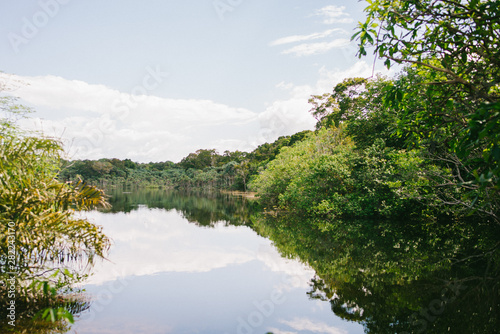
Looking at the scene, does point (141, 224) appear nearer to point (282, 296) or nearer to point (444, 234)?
point (282, 296)

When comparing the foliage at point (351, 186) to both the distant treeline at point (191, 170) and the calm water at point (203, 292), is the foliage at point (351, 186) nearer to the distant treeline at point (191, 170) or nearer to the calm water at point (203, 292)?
the calm water at point (203, 292)

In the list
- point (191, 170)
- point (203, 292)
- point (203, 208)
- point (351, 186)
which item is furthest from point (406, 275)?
point (191, 170)

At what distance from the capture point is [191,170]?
86.8m

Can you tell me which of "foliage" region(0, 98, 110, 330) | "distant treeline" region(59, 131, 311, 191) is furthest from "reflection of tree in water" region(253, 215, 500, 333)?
"distant treeline" region(59, 131, 311, 191)

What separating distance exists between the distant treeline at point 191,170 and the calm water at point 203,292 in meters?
39.6

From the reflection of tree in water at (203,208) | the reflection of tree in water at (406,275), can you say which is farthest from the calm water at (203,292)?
the reflection of tree in water at (203,208)

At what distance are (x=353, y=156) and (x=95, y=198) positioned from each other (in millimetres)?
16505

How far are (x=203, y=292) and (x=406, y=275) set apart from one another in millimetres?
5233

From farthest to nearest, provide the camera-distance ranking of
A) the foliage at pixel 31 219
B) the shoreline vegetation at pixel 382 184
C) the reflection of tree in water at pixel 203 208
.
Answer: the reflection of tree in water at pixel 203 208 → the foliage at pixel 31 219 → the shoreline vegetation at pixel 382 184

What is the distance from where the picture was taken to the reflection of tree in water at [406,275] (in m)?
5.87

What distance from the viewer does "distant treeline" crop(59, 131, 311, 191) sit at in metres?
60.0

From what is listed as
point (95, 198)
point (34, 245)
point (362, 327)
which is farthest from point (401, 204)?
point (34, 245)

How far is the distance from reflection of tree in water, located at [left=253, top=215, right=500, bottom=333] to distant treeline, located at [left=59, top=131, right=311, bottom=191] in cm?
3635

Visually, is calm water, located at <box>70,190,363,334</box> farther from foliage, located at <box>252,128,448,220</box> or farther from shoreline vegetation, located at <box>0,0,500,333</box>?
foliage, located at <box>252,128,448,220</box>
